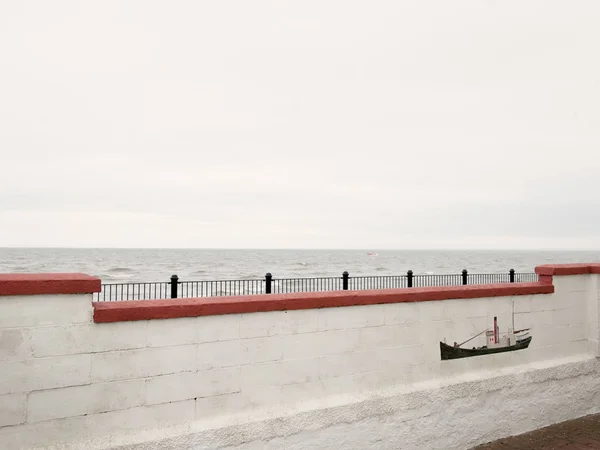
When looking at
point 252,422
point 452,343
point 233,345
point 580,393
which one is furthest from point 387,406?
point 580,393

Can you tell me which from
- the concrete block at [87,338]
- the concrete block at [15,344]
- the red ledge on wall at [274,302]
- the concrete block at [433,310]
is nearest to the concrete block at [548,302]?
the red ledge on wall at [274,302]

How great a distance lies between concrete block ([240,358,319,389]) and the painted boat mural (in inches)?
81.2

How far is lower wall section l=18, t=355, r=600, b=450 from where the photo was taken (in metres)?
4.47

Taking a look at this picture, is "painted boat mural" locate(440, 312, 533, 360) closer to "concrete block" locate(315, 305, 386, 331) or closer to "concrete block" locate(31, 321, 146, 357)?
"concrete block" locate(315, 305, 386, 331)

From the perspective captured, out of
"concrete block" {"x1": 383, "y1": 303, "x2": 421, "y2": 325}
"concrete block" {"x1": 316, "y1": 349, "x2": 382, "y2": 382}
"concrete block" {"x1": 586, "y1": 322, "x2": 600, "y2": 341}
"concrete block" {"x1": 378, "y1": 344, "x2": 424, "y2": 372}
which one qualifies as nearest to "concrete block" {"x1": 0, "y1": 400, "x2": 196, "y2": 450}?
"concrete block" {"x1": 316, "y1": 349, "x2": 382, "y2": 382}

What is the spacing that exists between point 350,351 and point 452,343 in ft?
5.58

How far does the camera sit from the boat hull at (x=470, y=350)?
607 cm

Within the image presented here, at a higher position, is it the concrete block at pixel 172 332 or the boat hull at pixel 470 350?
the concrete block at pixel 172 332

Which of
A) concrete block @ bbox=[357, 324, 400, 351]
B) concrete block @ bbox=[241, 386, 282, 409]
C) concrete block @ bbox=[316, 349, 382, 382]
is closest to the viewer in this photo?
concrete block @ bbox=[241, 386, 282, 409]

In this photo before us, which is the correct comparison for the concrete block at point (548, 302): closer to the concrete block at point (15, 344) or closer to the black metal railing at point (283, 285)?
the concrete block at point (15, 344)

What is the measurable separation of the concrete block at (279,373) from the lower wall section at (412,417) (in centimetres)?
30

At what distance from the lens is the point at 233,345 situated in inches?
188

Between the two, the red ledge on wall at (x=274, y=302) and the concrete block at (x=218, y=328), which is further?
the concrete block at (x=218, y=328)

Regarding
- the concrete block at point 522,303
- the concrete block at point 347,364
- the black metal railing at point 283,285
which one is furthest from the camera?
the black metal railing at point 283,285
